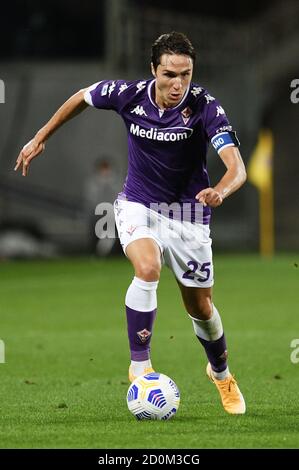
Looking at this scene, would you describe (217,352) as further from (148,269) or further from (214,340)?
(148,269)

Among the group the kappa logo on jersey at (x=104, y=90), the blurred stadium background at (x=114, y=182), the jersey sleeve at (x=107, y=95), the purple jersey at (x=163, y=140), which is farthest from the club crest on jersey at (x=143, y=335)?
the blurred stadium background at (x=114, y=182)

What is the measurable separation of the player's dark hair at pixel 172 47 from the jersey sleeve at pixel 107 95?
408 mm

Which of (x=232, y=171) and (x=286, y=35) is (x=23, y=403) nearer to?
(x=232, y=171)

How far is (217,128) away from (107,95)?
0.89 metres

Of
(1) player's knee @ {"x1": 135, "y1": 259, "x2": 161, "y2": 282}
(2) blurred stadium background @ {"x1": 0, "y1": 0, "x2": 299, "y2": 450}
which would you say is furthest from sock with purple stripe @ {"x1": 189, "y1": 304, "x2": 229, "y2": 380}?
(2) blurred stadium background @ {"x1": 0, "y1": 0, "x2": 299, "y2": 450}

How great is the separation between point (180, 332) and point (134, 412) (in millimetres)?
5922

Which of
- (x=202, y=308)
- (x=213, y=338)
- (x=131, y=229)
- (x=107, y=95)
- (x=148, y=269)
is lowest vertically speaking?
(x=213, y=338)

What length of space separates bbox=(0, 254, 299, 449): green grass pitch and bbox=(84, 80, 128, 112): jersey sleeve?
65.1 inches

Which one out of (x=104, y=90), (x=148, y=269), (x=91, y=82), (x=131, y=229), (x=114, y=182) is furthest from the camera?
(x=91, y=82)

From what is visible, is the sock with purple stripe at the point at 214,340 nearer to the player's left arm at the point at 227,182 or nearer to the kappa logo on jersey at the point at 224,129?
the player's left arm at the point at 227,182

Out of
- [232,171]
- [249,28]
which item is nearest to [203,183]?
[232,171]

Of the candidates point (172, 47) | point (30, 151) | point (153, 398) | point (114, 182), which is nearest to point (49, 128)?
point (30, 151)

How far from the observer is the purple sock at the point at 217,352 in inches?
316

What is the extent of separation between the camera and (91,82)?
28.6 metres
